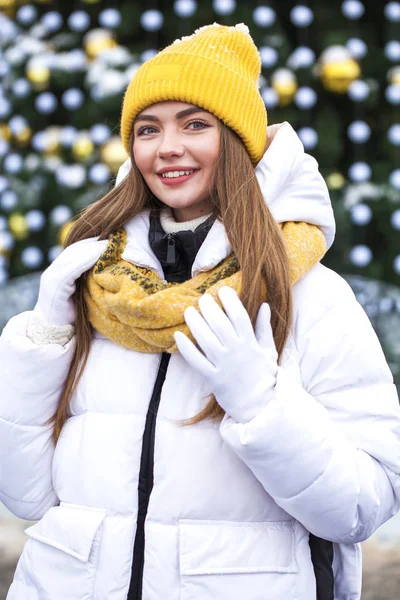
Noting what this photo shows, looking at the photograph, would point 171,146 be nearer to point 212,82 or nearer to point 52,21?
point 212,82

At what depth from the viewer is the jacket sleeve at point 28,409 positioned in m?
1.53

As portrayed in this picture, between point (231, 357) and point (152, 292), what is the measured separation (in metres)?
0.26

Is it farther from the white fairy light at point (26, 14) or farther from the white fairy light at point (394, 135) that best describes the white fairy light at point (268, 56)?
the white fairy light at point (26, 14)

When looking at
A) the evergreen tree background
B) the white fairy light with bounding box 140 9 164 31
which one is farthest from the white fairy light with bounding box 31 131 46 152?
the white fairy light with bounding box 140 9 164 31

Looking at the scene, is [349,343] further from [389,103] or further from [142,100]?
[389,103]

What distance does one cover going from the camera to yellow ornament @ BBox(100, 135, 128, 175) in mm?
3641

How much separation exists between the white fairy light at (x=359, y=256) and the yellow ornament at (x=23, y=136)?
1.82 m

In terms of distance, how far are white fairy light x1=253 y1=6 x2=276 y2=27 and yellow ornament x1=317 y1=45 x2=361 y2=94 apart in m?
0.31

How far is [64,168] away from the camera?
390 cm

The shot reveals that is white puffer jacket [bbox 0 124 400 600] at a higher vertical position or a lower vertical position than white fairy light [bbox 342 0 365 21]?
lower

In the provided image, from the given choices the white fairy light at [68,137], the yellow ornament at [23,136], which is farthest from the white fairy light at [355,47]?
the yellow ornament at [23,136]

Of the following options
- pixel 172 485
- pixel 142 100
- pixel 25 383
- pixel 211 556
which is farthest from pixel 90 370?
pixel 142 100

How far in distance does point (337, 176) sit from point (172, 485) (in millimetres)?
2613

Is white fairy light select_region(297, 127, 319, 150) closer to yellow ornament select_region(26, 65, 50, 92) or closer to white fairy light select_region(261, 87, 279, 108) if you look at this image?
white fairy light select_region(261, 87, 279, 108)
